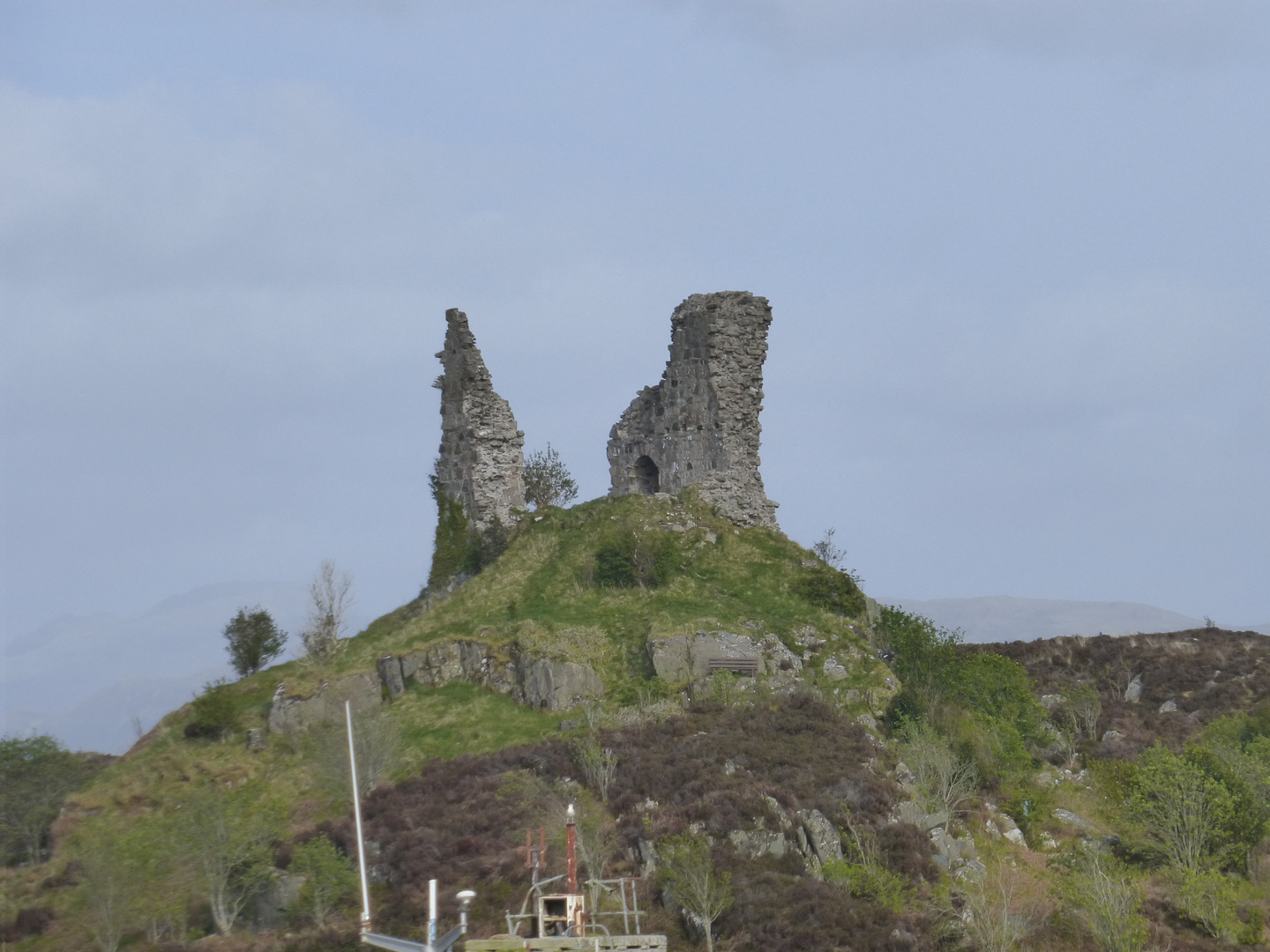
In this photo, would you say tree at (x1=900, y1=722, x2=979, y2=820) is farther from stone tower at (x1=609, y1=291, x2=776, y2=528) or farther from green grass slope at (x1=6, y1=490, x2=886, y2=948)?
stone tower at (x1=609, y1=291, x2=776, y2=528)

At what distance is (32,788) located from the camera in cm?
4181

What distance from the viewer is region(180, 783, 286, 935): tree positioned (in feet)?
108

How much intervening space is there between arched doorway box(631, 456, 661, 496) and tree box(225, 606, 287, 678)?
15.3 m

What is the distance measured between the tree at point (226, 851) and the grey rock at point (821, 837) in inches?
514

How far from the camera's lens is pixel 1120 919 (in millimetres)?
31375

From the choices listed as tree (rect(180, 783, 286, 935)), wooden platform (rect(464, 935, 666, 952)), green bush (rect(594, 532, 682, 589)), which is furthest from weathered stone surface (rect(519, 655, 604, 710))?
wooden platform (rect(464, 935, 666, 952))

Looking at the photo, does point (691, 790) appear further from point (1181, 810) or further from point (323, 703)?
point (1181, 810)

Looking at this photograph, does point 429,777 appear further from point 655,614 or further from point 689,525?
point 689,525

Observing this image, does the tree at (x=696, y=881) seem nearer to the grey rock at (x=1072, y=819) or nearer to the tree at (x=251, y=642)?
the grey rock at (x=1072, y=819)

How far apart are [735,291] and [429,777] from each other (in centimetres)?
2310

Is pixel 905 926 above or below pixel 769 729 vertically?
below

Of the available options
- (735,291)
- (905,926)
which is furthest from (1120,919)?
(735,291)

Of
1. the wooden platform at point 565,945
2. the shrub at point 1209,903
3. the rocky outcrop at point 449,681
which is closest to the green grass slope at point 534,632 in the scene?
the rocky outcrop at point 449,681

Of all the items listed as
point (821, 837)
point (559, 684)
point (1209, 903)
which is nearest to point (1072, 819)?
point (1209, 903)
